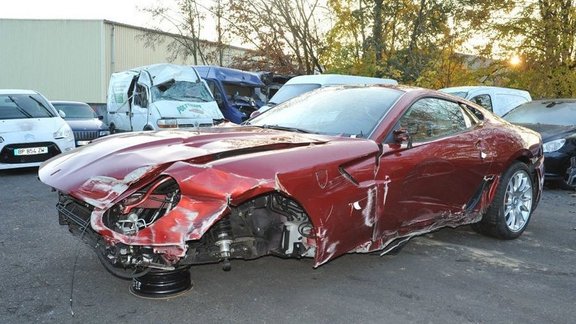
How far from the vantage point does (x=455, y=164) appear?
14.4 ft

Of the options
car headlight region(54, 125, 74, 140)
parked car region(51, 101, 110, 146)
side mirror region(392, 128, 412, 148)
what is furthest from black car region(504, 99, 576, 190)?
parked car region(51, 101, 110, 146)

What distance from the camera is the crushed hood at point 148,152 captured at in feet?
10.00

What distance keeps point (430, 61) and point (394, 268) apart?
49.7ft

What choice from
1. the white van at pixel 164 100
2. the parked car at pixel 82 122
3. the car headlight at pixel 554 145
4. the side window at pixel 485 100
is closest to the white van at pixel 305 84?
the white van at pixel 164 100

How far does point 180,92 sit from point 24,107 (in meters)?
3.42

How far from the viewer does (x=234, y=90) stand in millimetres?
14148

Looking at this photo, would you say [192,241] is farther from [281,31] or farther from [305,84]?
[281,31]

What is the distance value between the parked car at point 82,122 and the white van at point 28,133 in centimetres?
95

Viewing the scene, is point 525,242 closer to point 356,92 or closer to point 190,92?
point 356,92

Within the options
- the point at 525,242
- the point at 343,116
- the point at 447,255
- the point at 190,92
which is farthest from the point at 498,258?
the point at 190,92

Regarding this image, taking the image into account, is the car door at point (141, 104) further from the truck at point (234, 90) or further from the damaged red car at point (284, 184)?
the damaged red car at point (284, 184)

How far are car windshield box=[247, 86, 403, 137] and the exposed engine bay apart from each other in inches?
38.0

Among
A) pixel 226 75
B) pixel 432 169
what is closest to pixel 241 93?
pixel 226 75

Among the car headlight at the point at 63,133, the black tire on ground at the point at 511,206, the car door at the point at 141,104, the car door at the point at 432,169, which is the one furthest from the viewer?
the car door at the point at 141,104
